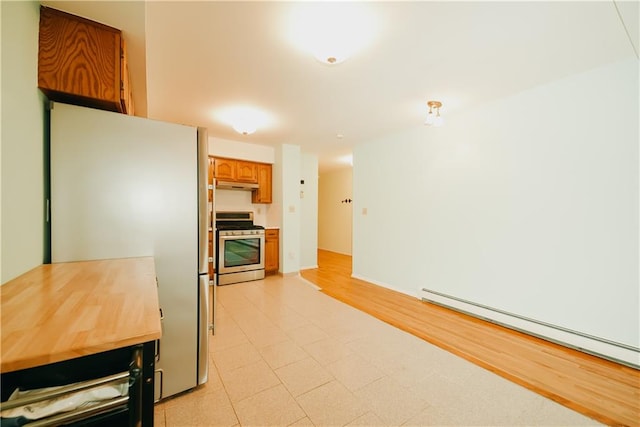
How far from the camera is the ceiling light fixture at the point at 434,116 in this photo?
2.78 metres

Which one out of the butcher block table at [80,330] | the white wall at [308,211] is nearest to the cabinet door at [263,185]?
the white wall at [308,211]

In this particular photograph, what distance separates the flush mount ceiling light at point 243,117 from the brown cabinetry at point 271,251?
215 centimetres

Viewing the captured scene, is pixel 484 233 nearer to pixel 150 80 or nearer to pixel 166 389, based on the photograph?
pixel 166 389

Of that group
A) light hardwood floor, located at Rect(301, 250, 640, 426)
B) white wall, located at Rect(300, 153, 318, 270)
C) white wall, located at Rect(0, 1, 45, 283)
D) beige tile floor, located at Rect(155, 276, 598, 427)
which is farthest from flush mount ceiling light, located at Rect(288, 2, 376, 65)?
white wall, located at Rect(300, 153, 318, 270)

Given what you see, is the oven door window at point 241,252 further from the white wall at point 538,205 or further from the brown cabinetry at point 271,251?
the white wall at point 538,205

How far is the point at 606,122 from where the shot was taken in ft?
7.25

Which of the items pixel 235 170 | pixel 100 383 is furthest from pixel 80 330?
pixel 235 170

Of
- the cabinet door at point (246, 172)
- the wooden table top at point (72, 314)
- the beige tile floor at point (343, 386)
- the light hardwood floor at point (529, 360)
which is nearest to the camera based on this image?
the wooden table top at point (72, 314)

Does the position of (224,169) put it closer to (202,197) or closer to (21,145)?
(202,197)

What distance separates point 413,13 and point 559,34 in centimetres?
113

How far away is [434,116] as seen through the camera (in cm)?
279

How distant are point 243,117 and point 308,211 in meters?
2.84

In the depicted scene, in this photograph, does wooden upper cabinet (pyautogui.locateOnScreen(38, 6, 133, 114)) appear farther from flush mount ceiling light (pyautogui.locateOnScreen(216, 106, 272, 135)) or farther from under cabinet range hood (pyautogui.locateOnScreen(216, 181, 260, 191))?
under cabinet range hood (pyautogui.locateOnScreen(216, 181, 260, 191))

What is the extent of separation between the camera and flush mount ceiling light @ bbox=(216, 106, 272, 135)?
3.22 metres
